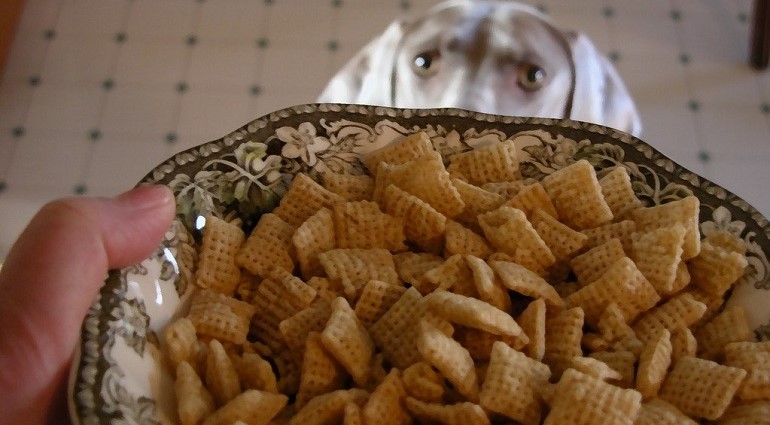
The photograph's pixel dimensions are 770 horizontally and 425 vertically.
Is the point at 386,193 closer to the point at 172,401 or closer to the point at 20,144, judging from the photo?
the point at 172,401

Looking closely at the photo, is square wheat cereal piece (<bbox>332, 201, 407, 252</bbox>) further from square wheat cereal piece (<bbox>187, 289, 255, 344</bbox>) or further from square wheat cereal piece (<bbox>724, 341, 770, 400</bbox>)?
square wheat cereal piece (<bbox>724, 341, 770, 400</bbox>)

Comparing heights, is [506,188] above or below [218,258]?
above

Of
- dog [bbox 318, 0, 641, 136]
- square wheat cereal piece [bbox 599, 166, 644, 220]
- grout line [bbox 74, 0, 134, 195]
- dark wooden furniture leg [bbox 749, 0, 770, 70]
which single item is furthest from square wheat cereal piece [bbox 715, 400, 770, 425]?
grout line [bbox 74, 0, 134, 195]

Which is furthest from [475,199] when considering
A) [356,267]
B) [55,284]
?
[55,284]

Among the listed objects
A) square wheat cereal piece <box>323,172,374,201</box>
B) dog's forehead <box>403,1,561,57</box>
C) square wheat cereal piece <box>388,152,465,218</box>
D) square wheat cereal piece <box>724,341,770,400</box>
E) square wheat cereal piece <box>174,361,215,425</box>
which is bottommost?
square wheat cereal piece <box>174,361,215,425</box>

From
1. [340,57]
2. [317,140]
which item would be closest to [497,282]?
[317,140]

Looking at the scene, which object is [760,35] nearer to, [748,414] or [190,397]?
[748,414]
